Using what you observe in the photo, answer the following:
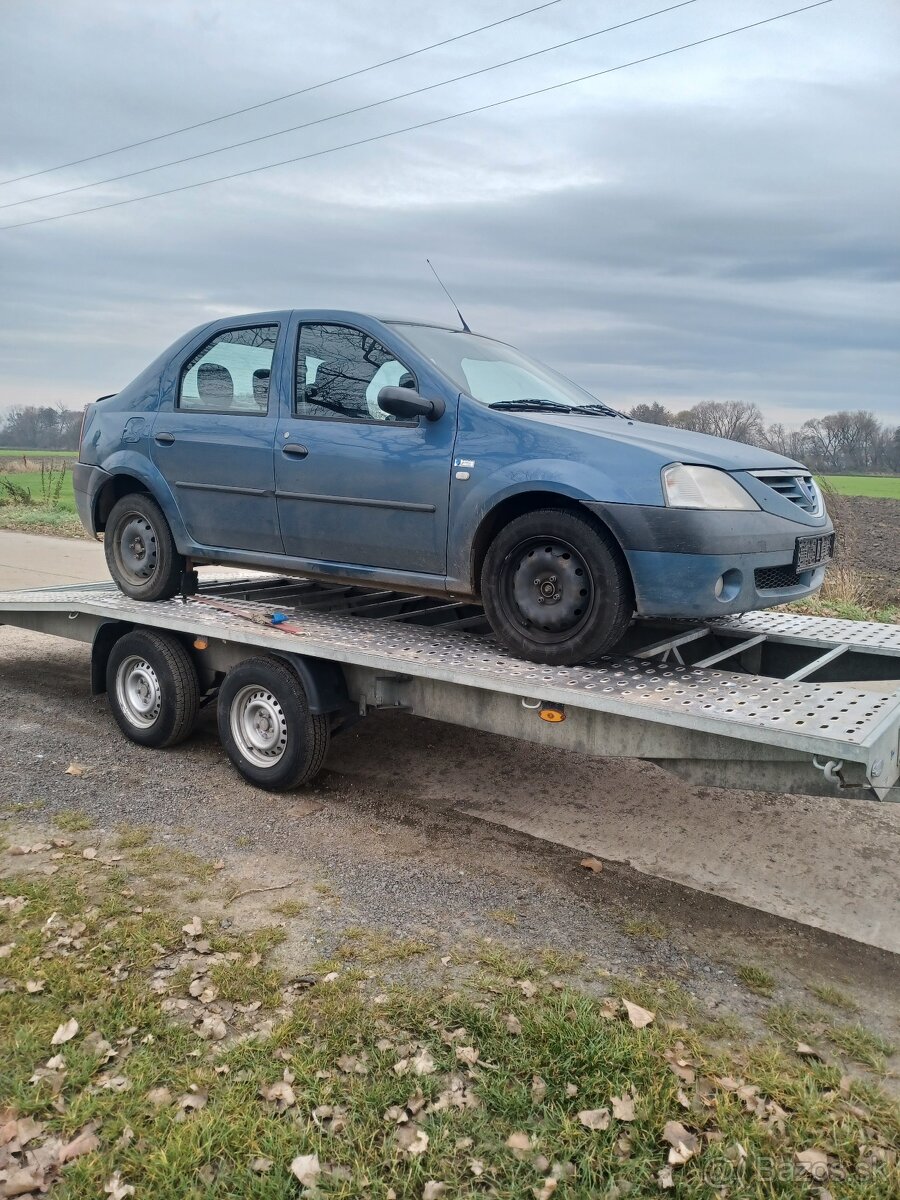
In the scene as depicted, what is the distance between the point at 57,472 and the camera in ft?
86.3

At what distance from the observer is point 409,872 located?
447cm

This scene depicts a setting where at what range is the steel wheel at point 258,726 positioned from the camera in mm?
5324

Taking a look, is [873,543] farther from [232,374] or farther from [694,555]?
[694,555]

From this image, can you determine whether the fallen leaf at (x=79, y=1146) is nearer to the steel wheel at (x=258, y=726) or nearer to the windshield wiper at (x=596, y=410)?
the steel wheel at (x=258, y=726)

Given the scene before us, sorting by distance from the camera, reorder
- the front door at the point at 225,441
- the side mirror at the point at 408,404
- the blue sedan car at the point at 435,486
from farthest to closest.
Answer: the front door at the point at 225,441, the side mirror at the point at 408,404, the blue sedan car at the point at 435,486

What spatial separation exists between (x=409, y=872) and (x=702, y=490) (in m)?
2.16

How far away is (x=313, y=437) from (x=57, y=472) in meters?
23.3

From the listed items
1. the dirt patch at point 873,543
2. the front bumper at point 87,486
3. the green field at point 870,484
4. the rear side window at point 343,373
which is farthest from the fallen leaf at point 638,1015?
the green field at point 870,484

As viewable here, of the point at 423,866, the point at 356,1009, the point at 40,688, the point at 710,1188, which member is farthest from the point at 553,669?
the point at 40,688

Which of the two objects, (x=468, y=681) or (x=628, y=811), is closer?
(x=468, y=681)

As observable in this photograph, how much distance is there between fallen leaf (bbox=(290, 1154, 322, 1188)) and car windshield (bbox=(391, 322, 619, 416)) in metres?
3.37

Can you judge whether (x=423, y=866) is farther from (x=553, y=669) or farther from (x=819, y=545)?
(x=819, y=545)

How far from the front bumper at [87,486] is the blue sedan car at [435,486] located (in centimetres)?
2

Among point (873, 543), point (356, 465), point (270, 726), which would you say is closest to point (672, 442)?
point (356, 465)
